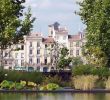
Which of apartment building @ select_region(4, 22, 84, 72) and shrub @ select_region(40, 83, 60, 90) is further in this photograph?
apartment building @ select_region(4, 22, 84, 72)

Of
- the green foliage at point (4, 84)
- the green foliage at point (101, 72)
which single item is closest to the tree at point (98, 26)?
the green foliage at point (101, 72)

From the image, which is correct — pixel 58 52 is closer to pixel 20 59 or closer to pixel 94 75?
pixel 20 59

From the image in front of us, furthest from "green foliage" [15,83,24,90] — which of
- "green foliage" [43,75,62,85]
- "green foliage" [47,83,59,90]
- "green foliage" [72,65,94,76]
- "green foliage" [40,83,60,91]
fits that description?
"green foliage" [72,65,94,76]

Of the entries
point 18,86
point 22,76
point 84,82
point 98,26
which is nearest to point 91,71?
point 84,82

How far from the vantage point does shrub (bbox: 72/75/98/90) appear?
36725mm

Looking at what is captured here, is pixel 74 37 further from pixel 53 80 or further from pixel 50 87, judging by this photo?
pixel 50 87

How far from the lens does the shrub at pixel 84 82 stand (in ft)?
120

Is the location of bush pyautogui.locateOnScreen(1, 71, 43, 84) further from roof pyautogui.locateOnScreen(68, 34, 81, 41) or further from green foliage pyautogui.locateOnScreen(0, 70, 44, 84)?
roof pyautogui.locateOnScreen(68, 34, 81, 41)

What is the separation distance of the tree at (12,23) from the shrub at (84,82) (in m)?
5.43

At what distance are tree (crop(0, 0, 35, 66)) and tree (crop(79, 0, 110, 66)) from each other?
4.39 meters

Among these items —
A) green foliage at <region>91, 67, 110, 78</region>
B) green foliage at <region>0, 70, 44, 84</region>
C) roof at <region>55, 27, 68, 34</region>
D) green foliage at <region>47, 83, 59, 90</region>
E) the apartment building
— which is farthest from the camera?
roof at <region>55, 27, 68, 34</region>

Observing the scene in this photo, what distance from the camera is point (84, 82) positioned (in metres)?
36.8

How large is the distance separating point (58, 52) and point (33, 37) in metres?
42.1

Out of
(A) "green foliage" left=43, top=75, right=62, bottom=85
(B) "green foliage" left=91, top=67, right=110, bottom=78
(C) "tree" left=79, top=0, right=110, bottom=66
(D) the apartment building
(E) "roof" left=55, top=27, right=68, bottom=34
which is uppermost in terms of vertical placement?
(E) "roof" left=55, top=27, right=68, bottom=34
